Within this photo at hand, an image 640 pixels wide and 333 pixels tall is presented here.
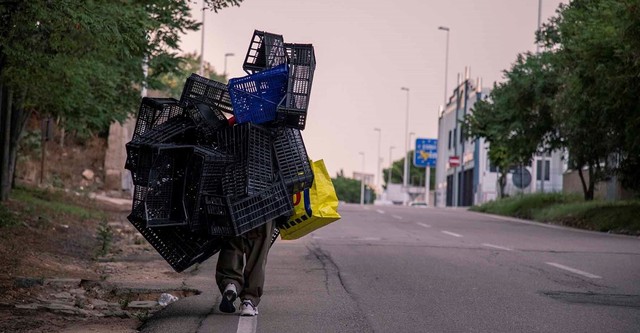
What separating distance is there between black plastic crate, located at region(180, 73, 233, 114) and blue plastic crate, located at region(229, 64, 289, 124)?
28cm

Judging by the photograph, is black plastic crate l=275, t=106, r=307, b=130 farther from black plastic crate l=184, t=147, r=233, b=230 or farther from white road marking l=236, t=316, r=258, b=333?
white road marking l=236, t=316, r=258, b=333

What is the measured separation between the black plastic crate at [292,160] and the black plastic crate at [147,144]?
68 cm

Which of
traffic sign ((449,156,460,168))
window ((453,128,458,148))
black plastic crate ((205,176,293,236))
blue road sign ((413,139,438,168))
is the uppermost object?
window ((453,128,458,148))

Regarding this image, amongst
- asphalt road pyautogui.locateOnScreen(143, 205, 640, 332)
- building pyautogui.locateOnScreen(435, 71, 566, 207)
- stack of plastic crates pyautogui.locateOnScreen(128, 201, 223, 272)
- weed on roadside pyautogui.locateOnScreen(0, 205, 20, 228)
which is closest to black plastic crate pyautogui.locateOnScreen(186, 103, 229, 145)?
stack of plastic crates pyautogui.locateOnScreen(128, 201, 223, 272)

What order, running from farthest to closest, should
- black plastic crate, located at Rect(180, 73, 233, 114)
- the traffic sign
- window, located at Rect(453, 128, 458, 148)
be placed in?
1. window, located at Rect(453, 128, 458, 148)
2. the traffic sign
3. black plastic crate, located at Rect(180, 73, 233, 114)

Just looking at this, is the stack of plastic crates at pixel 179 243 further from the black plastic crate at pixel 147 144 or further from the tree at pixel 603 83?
the tree at pixel 603 83

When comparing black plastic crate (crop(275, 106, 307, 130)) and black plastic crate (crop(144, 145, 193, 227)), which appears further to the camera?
black plastic crate (crop(144, 145, 193, 227))

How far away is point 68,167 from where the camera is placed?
147 feet

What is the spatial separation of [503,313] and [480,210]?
4338 cm

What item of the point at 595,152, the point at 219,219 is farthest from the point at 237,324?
the point at 595,152

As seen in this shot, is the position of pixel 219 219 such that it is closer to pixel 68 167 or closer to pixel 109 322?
pixel 109 322

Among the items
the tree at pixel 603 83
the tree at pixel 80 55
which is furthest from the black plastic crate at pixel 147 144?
the tree at pixel 603 83

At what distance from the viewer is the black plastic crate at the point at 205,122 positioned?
8.02 metres

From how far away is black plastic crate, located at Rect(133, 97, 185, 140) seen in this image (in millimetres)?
8188
